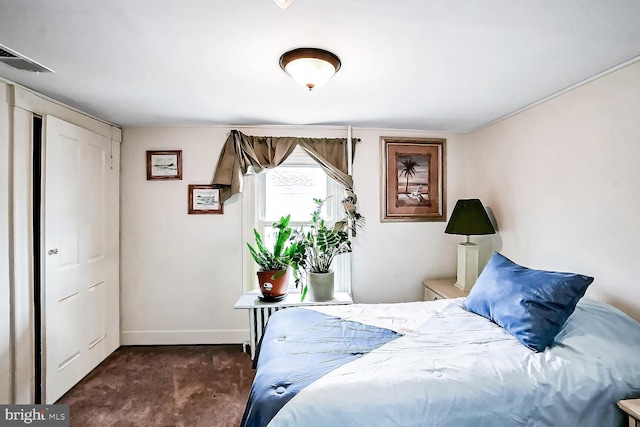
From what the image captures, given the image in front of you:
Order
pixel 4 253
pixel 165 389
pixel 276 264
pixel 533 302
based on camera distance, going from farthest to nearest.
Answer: pixel 276 264 < pixel 165 389 < pixel 4 253 < pixel 533 302

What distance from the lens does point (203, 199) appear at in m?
3.31

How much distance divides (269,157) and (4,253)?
2.12 meters

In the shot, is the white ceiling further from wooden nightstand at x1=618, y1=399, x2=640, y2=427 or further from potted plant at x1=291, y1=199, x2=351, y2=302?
wooden nightstand at x1=618, y1=399, x2=640, y2=427

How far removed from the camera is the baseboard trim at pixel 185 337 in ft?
10.8

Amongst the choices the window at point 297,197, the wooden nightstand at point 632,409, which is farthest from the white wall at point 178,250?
the wooden nightstand at point 632,409

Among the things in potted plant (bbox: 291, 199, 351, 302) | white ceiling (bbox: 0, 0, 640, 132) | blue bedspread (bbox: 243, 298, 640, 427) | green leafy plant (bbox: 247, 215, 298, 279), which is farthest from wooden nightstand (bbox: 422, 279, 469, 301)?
white ceiling (bbox: 0, 0, 640, 132)

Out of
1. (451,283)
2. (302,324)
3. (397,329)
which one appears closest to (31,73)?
(302,324)

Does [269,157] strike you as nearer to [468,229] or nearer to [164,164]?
[164,164]

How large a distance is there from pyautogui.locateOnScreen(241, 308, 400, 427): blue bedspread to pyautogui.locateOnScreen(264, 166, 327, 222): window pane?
1314 millimetres

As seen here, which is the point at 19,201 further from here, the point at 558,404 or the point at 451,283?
the point at 451,283

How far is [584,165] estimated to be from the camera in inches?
83.4

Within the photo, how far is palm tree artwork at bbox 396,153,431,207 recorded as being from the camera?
3.48 m

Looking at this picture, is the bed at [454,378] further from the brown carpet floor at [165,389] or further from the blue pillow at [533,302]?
the brown carpet floor at [165,389]

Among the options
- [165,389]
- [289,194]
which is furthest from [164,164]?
[165,389]
